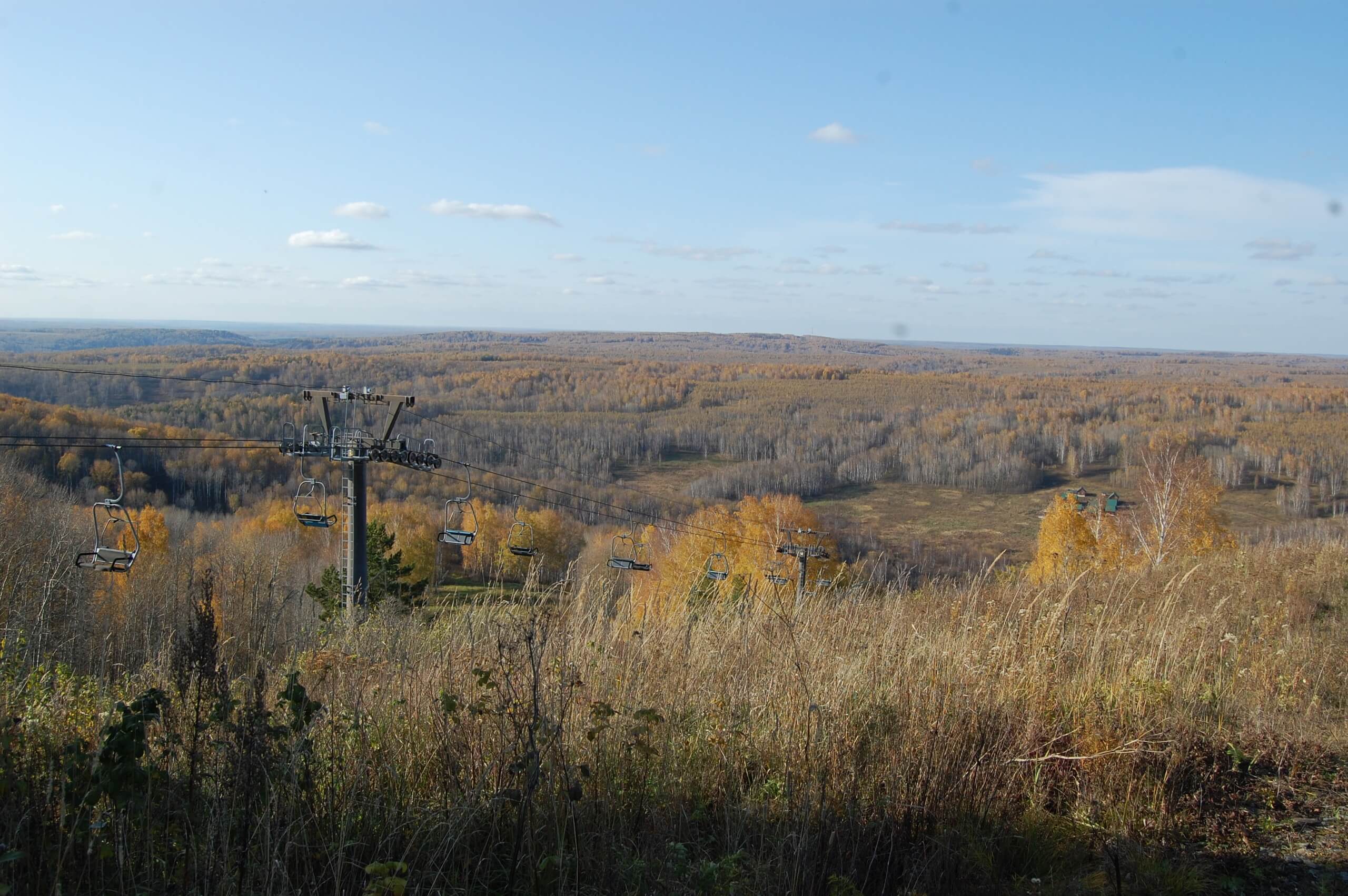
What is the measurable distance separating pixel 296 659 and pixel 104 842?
135cm

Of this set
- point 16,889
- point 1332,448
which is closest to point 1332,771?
point 16,889

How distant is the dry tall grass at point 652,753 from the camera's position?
7.16 feet

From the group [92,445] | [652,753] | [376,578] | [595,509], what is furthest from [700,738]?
[595,509]

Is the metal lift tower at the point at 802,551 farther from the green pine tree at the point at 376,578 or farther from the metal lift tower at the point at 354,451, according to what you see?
the green pine tree at the point at 376,578

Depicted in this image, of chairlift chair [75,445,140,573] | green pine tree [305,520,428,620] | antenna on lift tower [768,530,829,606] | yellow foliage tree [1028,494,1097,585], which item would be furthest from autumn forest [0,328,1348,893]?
yellow foliage tree [1028,494,1097,585]

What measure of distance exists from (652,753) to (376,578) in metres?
16.0

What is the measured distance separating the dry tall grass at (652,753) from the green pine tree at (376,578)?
10.5 m

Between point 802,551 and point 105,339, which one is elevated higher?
point 105,339

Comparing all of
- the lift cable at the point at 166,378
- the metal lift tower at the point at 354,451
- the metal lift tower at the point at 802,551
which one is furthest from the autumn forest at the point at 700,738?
the lift cable at the point at 166,378

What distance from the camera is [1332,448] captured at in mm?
89250

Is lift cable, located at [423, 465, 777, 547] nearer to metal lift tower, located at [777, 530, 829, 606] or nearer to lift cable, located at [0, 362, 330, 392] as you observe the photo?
metal lift tower, located at [777, 530, 829, 606]

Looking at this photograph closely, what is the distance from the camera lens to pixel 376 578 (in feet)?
57.2

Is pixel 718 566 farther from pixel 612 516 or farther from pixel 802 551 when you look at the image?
pixel 612 516

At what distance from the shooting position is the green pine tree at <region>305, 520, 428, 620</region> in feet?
54.4
